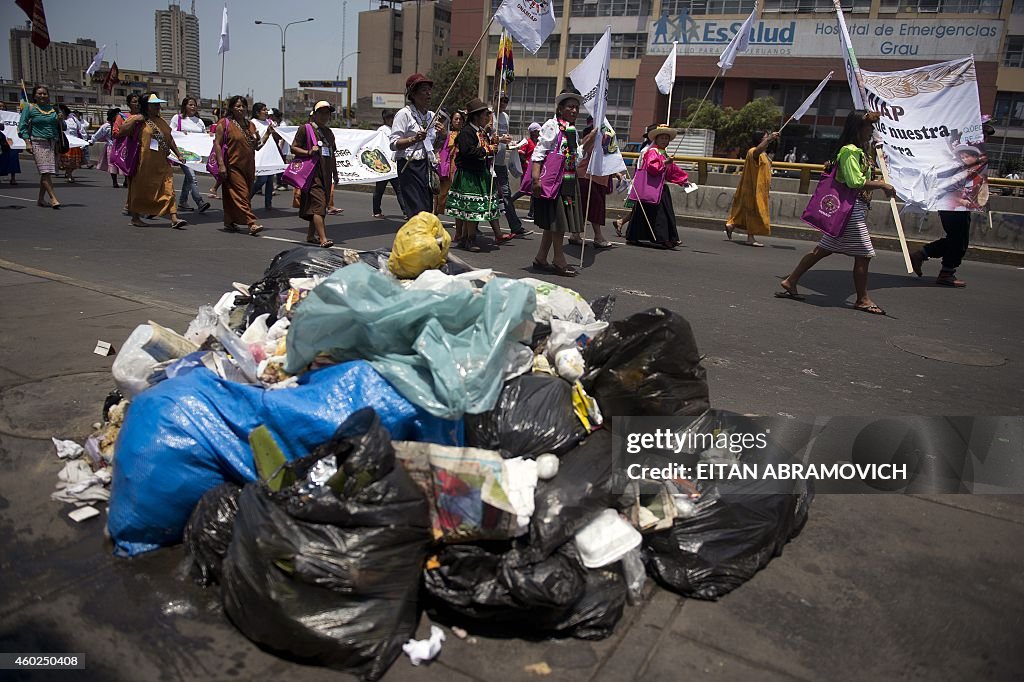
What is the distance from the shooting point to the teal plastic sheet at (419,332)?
2.69 m

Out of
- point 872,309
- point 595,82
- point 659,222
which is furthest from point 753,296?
point 659,222

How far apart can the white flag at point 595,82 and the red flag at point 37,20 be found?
37.4 ft

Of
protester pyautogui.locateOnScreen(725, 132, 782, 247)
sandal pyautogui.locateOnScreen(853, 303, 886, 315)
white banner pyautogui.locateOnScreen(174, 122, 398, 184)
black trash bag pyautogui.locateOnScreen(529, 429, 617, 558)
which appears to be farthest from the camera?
white banner pyautogui.locateOnScreen(174, 122, 398, 184)

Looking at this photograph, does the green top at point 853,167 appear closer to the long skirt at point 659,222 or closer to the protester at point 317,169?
the long skirt at point 659,222

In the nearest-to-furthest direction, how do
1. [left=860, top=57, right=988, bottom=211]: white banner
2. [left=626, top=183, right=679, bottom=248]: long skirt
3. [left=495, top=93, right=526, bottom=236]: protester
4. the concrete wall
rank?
[left=860, top=57, right=988, bottom=211]: white banner → [left=495, top=93, right=526, bottom=236]: protester → [left=626, top=183, right=679, bottom=248]: long skirt → the concrete wall

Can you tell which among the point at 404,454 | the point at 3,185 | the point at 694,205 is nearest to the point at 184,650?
the point at 404,454

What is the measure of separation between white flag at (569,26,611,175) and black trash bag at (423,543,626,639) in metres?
6.09

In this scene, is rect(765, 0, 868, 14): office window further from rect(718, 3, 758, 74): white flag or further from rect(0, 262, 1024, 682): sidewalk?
rect(0, 262, 1024, 682): sidewalk

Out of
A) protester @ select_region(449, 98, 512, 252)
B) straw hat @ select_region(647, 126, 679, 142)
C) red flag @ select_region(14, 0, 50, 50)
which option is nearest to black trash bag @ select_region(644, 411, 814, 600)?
protester @ select_region(449, 98, 512, 252)

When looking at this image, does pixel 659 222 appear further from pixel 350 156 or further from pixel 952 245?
pixel 350 156

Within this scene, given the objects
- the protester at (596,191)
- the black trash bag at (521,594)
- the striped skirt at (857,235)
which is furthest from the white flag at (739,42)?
the black trash bag at (521,594)

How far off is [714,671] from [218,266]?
21.6 ft

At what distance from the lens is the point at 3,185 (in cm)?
1455

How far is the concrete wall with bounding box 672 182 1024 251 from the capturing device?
11234mm
